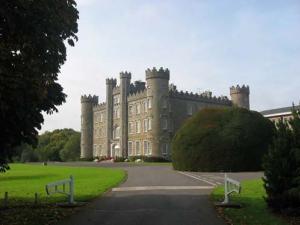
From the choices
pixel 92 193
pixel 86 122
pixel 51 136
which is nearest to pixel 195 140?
pixel 92 193

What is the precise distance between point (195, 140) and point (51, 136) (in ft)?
250

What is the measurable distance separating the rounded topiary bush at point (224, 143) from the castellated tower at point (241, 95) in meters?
42.7

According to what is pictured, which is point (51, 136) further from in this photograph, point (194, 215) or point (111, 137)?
point (194, 215)

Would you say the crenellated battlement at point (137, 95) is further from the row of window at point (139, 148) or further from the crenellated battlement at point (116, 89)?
the row of window at point (139, 148)

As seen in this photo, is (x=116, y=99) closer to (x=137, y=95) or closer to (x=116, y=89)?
(x=116, y=89)

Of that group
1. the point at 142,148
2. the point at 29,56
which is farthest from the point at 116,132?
the point at 29,56

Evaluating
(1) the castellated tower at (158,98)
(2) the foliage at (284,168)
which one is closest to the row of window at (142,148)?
(1) the castellated tower at (158,98)

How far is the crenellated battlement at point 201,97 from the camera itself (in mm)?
76900

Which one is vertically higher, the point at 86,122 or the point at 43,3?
the point at 86,122

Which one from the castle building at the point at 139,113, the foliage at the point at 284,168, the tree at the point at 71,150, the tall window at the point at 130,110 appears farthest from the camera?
the tree at the point at 71,150

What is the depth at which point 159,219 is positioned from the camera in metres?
13.4

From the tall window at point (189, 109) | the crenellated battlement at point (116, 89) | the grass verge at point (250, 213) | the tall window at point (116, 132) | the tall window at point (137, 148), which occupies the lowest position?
the grass verge at point (250, 213)

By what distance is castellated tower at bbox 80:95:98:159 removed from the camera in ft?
301

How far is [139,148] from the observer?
250ft
